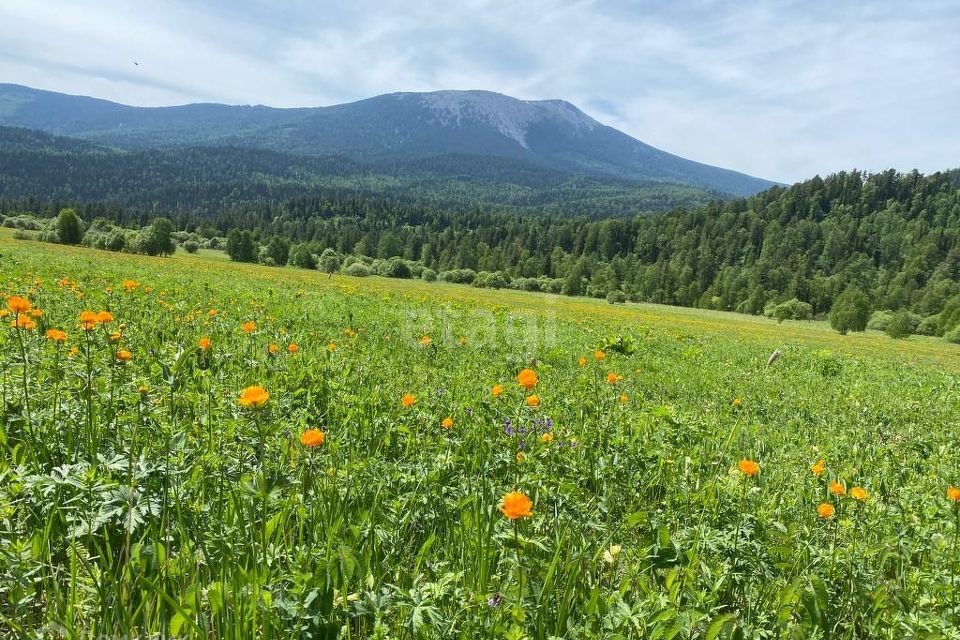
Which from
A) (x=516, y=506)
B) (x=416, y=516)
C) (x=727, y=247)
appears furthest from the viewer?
(x=727, y=247)

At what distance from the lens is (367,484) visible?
274 cm

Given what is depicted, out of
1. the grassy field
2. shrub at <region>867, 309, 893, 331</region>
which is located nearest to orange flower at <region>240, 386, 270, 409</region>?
the grassy field

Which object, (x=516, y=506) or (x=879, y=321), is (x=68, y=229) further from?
(x=879, y=321)

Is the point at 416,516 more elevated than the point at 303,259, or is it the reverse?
the point at 416,516

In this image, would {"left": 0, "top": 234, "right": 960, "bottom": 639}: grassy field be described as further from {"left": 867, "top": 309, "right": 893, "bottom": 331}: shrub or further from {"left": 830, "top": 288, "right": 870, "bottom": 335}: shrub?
{"left": 867, "top": 309, "right": 893, "bottom": 331}: shrub

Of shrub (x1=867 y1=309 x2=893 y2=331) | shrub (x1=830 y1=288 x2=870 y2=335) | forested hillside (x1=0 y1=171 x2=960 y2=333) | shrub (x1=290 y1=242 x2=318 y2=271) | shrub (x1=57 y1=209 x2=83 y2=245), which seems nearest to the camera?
shrub (x1=830 y1=288 x2=870 y2=335)

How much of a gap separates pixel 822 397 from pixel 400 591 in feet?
30.9

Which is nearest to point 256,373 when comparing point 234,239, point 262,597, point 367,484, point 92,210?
point 367,484

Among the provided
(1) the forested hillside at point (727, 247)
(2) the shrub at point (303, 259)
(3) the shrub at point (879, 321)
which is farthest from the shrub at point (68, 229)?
(3) the shrub at point (879, 321)

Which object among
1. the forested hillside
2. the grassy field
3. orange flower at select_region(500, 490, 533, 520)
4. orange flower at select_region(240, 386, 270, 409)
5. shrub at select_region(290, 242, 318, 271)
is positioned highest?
the forested hillside

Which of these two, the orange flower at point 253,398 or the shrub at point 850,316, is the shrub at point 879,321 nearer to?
the shrub at point 850,316

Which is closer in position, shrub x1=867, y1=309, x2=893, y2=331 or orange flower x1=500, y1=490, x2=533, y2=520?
orange flower x1=500, y1=490, x2=533, y2=520

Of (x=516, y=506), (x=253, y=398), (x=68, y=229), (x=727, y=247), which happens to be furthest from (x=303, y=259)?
(x=727, y=247)

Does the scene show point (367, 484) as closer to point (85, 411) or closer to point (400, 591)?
point (400, 591)
